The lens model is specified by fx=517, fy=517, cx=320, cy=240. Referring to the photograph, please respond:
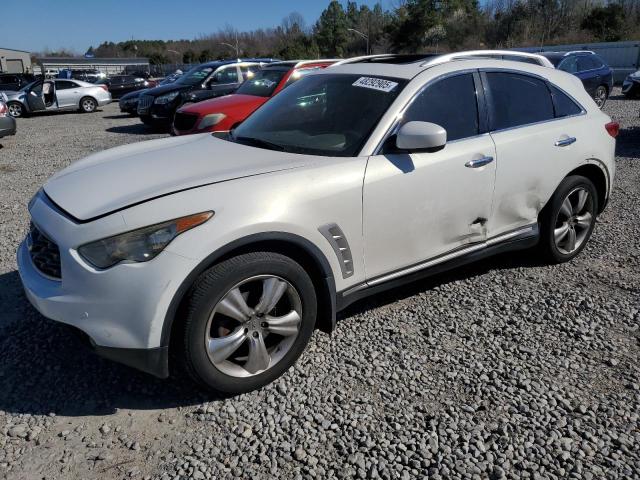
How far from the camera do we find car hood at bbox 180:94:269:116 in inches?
324

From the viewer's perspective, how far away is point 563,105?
4.15 metres

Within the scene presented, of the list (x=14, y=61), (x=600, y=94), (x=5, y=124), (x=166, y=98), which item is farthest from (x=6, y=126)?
(x=14, y=61)

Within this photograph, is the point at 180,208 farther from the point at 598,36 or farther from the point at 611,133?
the point at 598,36

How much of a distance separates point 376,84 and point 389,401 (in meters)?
2.02

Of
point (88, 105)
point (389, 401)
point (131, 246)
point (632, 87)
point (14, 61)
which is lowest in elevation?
point (389, 401)

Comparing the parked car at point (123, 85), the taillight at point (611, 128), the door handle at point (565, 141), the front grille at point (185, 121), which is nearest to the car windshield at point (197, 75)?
the front grille at point (185, 121)

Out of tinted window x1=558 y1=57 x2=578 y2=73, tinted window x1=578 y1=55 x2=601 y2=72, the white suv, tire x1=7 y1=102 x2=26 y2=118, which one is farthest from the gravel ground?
tire x1=7 y1=102 x2=26 y2=118

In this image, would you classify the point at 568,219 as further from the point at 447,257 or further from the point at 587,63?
the point at 587,63

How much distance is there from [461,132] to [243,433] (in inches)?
92.0

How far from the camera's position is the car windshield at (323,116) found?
321 cm

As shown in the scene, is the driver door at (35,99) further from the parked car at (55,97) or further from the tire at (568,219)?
the tire at (568,219)

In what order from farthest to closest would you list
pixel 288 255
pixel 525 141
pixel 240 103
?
pixel 240 103, pixel 525 141, pixel 288 255

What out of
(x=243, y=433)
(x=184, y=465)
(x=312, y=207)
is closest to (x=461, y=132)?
(x=312, y=207)

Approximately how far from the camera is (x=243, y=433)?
253 cm
